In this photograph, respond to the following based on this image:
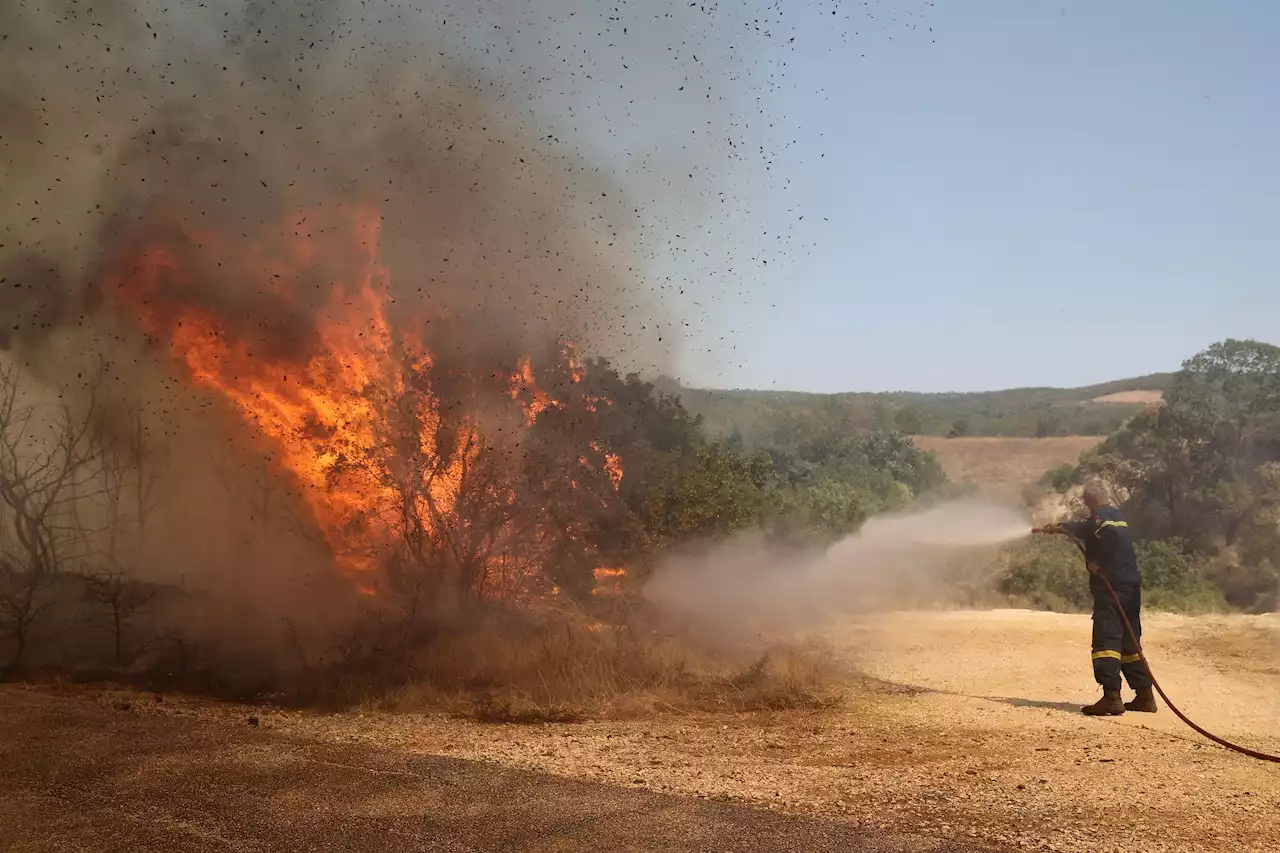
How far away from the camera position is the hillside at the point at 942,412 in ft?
84.0

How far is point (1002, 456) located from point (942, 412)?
2239 cm

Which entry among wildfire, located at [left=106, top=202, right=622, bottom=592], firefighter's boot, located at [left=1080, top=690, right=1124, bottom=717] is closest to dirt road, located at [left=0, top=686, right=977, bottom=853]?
wildfire, located at [left=106, top=202, right=622, bottom=592]

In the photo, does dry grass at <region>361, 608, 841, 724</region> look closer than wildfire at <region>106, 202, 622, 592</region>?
Yes

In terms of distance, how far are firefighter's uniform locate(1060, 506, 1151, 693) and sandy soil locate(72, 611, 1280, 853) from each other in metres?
0.47

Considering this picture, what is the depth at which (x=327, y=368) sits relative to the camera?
12625mm

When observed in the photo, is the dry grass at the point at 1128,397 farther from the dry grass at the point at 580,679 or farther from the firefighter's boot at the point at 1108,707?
the dry grass at the point at 580,679

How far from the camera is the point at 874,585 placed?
2022 cm

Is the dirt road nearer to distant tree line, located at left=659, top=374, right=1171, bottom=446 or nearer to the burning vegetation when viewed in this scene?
the burning vegetation

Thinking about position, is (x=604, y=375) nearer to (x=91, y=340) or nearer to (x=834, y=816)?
(x=91, y=340)

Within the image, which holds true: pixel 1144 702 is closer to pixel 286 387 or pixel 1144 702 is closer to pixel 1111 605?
pixel 1111 605

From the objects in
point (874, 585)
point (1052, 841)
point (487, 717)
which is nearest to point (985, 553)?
point (874, 585)

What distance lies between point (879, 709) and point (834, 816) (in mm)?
3766

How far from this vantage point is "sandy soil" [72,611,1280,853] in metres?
6.34

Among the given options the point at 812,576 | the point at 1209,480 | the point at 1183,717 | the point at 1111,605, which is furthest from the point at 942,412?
the point at 1183,717
